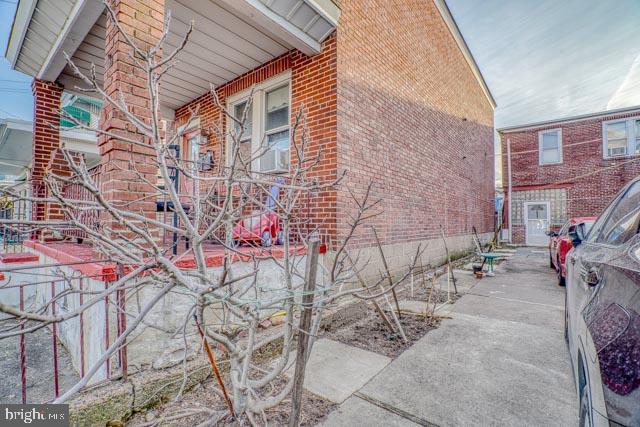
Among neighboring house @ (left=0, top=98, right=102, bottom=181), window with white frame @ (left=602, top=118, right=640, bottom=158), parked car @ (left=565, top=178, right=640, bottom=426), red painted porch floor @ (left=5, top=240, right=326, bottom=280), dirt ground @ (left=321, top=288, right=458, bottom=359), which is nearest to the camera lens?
parked car @ (left=565, top=178, right=640, bottom=426)

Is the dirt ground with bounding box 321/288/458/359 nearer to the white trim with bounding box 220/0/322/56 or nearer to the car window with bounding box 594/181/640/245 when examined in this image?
the car window with bounding box 594/181/640/245

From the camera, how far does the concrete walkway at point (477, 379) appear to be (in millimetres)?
2051

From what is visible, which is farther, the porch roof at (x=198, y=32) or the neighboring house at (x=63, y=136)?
the neighboring house at (x=63, y=136)

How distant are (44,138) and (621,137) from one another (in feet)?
69.9

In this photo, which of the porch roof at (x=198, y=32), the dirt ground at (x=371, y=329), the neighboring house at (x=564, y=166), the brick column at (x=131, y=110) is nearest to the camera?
the brick column at (x=131, y=110)

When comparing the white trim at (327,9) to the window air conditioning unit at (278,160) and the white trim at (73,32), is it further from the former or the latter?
the white trim at (73,32)

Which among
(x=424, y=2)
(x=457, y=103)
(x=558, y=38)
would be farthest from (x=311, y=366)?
(x=558, y=38)

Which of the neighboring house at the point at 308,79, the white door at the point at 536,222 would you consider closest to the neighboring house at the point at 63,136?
the neighboring house at the point at 308,79

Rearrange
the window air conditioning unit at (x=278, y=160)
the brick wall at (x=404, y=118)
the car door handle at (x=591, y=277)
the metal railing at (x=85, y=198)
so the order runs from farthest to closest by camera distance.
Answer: the window air conditioning unit at (x=278, y=160) < the brick wall at (x=404, y=118) < the metal railing at (x=85, y=198) < the car door handle at (x=591, y=277)

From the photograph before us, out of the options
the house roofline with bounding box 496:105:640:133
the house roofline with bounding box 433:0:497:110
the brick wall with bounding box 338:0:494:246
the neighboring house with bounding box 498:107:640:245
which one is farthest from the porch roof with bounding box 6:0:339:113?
the neighboring house with bounding box 498:107:640:245

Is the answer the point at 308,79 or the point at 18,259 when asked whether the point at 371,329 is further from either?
the point at 18,259

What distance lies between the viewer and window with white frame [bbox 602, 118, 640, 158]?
13539mm

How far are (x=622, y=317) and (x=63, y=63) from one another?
7.22 m

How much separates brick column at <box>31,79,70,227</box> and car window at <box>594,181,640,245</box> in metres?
7.39
